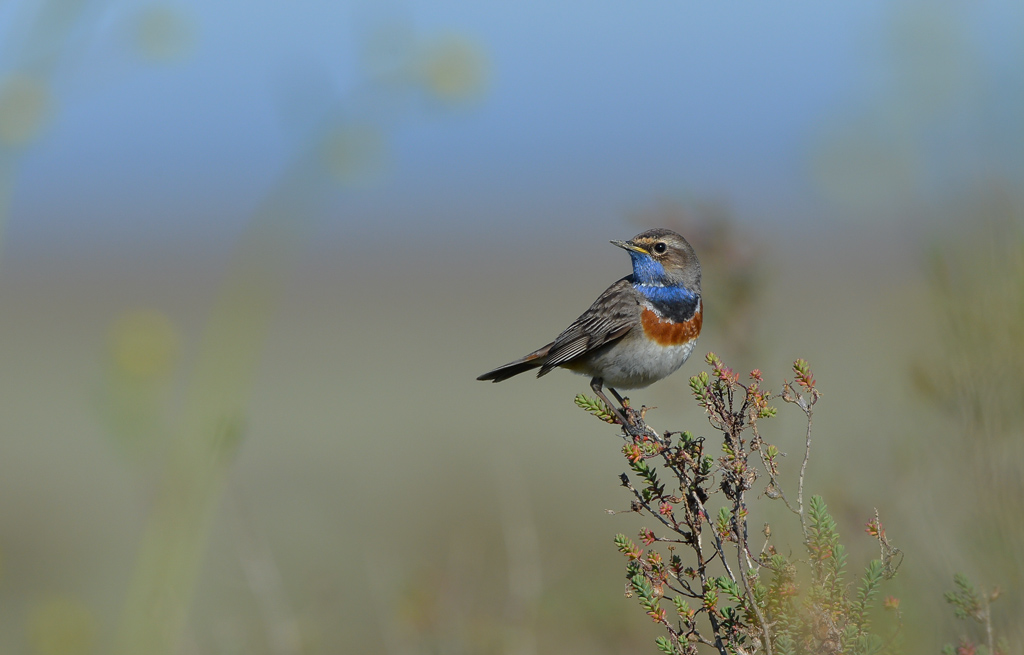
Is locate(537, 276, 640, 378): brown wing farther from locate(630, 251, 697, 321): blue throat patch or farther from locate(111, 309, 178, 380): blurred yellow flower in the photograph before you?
locate(111, 309, 178, 380): blurred yellow flower

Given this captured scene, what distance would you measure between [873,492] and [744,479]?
162 centimetres

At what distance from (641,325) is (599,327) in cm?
26

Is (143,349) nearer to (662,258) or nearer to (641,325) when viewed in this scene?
(641,325)

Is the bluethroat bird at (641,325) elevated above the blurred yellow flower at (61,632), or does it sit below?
above

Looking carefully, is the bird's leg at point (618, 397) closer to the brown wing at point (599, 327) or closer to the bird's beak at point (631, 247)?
the brown wing at point (599, 327)

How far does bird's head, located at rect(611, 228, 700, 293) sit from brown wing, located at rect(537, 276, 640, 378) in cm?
14

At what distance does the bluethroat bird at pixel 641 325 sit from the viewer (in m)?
6.34

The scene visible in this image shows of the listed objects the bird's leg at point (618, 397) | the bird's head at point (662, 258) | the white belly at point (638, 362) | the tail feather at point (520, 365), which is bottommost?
the bird's leg at point (618, 397)

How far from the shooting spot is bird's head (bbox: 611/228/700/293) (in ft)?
21.7

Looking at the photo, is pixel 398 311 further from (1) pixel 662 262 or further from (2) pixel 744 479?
(2) pixel 744 479

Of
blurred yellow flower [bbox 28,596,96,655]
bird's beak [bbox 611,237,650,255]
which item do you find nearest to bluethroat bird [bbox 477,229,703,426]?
bird's beak [bbox 611,237,650,255]

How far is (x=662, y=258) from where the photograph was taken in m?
6.62

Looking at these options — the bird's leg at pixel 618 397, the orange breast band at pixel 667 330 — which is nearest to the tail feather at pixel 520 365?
the bird's leg at pixel 618 397

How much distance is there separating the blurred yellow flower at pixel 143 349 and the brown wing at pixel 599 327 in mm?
3247
